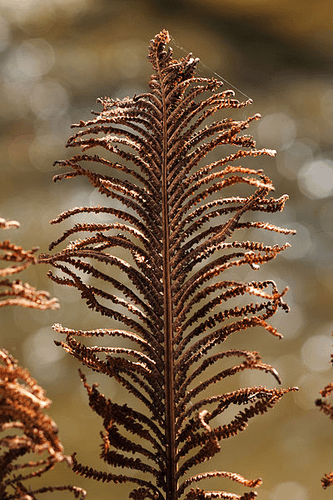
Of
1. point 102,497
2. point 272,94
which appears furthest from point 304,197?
point 102,497

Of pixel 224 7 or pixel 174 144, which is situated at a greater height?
pixel 224 7

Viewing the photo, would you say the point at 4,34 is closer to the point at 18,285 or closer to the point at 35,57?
the point at 35,57

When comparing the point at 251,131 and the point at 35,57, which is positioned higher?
the point at 35,57

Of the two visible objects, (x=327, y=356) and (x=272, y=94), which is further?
(x=272, y=94)

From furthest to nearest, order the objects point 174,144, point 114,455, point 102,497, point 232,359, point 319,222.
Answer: point 319,222 → point 232,359 → point 102,497 → point 174,144 → point 114,455

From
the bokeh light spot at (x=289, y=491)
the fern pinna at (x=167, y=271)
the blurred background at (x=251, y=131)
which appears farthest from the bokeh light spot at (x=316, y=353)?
the fern pinna at (x=167, y=271)

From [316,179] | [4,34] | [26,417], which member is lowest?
[26,417]

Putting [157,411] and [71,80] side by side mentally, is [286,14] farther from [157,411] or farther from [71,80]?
[157,411]

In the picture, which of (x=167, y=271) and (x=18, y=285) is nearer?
(x=18, y=285)

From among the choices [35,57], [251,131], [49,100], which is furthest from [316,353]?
[35,57]
